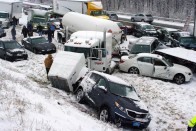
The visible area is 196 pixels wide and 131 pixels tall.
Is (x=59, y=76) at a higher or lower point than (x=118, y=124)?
higher

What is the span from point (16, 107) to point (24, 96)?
1972 millimetres

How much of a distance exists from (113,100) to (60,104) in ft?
6.85

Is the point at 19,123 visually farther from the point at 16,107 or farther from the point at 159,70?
the point at 159,70

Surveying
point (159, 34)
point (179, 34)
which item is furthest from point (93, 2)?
point (179, 34)

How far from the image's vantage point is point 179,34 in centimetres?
2802

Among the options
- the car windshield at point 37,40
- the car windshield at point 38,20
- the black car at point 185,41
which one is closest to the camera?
the car windshield at point 37,40

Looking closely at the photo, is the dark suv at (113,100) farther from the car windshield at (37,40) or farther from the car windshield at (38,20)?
the car windshield at (38,20)

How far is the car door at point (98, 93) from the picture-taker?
1234 centimetres

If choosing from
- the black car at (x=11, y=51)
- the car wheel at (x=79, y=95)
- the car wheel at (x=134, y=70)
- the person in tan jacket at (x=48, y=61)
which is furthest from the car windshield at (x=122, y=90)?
the black car at (x=11, y=51)

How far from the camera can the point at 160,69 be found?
18.6 meters

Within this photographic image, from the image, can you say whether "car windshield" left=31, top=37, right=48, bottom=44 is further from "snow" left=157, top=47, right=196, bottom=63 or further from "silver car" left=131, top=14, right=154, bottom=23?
"silver car" left=131, top=14, right=154, bottom=23

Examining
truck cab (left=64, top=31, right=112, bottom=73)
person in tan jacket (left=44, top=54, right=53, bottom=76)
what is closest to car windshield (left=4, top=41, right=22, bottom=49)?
truck cab (left=64, top=31, right=112, bottom=73)

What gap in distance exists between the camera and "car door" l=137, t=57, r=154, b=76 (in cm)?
1888

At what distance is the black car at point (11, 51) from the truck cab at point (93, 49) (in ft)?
16.4
